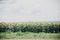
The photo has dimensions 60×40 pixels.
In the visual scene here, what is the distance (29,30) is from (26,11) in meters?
0.26

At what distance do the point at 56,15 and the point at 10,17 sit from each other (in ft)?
2.07

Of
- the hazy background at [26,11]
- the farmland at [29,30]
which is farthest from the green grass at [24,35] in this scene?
the hazy background at [26,11]

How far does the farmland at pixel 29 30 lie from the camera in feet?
5.47

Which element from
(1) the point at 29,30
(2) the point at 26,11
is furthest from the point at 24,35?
(2) the point at 26,11

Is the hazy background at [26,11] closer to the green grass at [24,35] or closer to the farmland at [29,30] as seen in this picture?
the farmland at [29,30]

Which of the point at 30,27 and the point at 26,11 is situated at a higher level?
the point at 26,11

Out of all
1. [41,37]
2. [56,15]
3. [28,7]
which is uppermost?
[28,7]

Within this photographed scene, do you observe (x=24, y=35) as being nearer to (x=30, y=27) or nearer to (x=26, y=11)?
(x=30, y=27)

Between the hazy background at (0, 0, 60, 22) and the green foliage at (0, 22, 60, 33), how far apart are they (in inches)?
2.7

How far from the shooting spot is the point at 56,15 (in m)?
1.69

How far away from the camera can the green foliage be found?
167cm

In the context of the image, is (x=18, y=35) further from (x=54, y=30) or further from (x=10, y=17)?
(x=54, y=30)

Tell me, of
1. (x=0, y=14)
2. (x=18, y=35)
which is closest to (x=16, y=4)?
(x=0, y=14)

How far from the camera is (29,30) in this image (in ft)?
5.49
